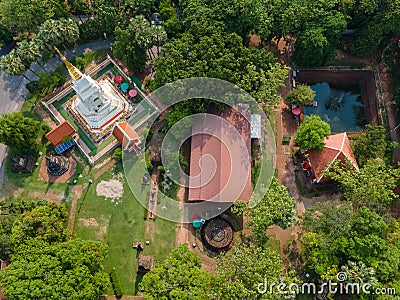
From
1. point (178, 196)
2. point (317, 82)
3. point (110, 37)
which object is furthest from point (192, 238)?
point (110, 37)

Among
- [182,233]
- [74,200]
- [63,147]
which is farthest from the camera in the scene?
[63,147]

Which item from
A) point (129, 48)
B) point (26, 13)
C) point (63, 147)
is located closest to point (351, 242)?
point (129, 48)

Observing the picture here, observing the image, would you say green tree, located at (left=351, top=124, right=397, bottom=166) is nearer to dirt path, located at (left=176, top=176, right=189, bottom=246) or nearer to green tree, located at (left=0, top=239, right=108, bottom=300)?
dirt path, located at (left=176, top=176, right=189, bottom=246)

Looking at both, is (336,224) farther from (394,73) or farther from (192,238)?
(394,73)

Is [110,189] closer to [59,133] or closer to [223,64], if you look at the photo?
[59,133]

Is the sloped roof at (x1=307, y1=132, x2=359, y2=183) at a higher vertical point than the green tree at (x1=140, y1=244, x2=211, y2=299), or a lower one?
higher

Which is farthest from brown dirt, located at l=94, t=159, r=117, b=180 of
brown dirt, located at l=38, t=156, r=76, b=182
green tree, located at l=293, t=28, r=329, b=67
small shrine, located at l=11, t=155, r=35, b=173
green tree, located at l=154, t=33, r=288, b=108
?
green tree, located at l=293, t=28, r=329, b=67
